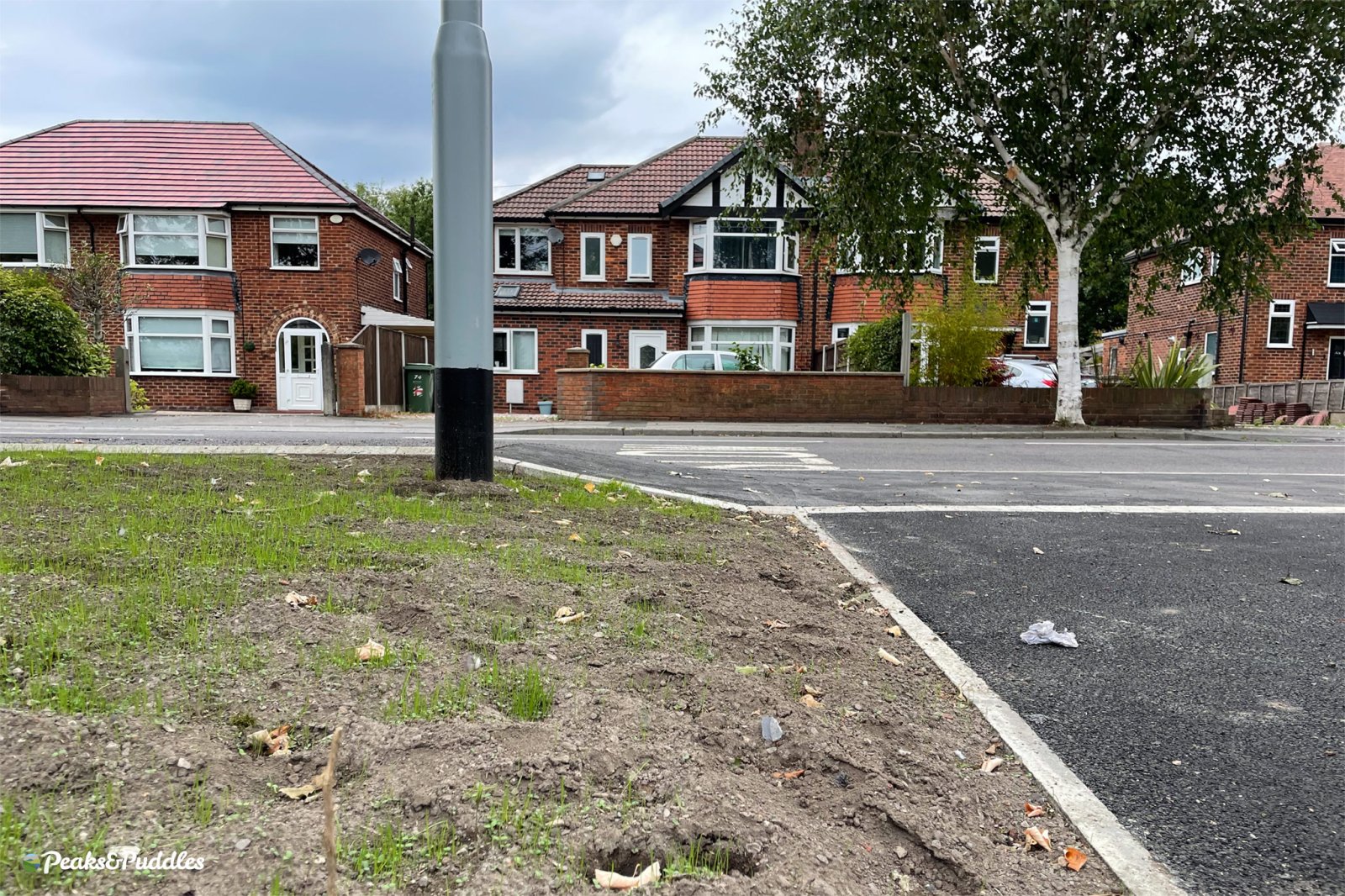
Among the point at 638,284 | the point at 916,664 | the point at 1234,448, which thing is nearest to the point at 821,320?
the point at 638,284

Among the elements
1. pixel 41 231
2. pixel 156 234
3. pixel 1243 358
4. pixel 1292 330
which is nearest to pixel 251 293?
pixel 156 234

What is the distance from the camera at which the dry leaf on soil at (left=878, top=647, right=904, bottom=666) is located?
3.36 m

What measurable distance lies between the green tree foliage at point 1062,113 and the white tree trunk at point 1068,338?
Answer: 4 cm

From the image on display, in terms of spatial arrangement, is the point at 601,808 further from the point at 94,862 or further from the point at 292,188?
the point at 292,188

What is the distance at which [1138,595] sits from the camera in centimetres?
454

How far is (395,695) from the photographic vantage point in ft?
8.32

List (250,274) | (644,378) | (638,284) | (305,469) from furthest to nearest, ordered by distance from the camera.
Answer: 1. (638,284)
2. (250,274)
3. (644,378)
4. (305,469)

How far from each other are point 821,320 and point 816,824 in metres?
25.5

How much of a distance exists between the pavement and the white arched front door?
13.0m

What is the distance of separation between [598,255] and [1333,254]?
24136mm

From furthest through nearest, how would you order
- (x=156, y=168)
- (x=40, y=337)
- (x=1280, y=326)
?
(x=1280, y=326) < (x=156, y=168) < (x=40, y=337)

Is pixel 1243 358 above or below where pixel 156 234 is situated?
below

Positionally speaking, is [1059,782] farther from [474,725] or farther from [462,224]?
[462,224]

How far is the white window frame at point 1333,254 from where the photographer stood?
28.2m
